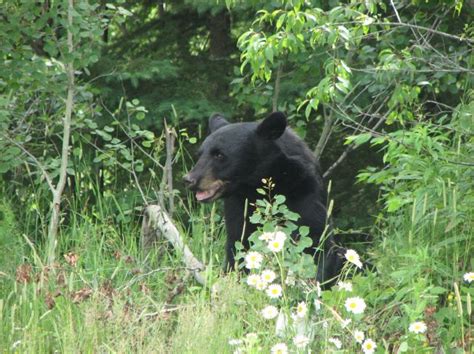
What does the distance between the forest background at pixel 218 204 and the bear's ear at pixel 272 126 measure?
281mm

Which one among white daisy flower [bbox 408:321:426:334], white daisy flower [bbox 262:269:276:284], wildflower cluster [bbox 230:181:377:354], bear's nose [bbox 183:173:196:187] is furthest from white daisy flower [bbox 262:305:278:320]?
bear's nose [bbox 183:173:196:187]

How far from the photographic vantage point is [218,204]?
9391 mm

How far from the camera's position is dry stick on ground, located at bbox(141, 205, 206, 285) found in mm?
5930

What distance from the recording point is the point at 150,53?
10.3 metres

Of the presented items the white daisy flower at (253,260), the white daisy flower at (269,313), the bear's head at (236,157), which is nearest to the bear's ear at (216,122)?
the bear's head at (236,157)

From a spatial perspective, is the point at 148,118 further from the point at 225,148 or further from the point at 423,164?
the point at 423,164

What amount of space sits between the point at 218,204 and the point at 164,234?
2755 millimetres

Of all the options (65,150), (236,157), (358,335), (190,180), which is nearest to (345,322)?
(358,335)

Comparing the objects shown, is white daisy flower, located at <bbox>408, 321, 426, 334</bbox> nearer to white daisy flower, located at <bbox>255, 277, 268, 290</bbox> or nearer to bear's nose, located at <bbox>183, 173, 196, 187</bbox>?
white daisy flower, located at <bbox>255, 277, 268, 290</bbox>

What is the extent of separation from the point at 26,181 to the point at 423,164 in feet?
15.5

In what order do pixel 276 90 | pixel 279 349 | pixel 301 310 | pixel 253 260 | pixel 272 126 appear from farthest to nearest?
pixel 276 90, pixel 272 126, pixel 253 260, pixel 301 310, pixel 279 349

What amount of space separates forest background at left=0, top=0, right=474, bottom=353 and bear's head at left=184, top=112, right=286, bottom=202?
0.89ft

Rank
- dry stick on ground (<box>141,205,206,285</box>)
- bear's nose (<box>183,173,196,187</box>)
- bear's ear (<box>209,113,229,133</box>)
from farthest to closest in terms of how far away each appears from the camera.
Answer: bear's ear (<box>209,113,229,133</box>) < bear's nose (<box>183,173,196,187</box>) < dry stick on ground (<box>141,205,206,285</box>)

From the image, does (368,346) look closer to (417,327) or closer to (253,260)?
(417,327)
